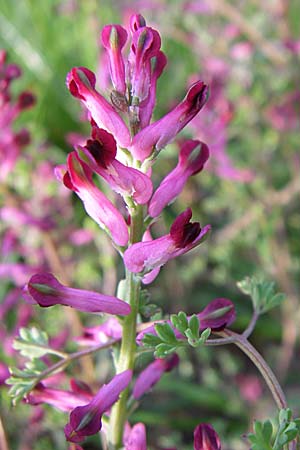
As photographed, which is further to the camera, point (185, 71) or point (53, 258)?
point (185, 71)

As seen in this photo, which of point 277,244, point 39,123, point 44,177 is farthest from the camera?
point 39,123

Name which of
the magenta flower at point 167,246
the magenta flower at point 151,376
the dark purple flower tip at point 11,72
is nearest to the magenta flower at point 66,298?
the magenta flower at point 167,246

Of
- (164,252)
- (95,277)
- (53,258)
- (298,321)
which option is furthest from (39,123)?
(164,252)

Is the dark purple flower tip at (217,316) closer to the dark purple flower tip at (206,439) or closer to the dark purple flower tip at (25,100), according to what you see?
the dark purple flower tip at (206,439)

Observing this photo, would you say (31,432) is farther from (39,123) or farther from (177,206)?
(39,123)

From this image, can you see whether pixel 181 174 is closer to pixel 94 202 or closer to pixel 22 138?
pixel 94 202

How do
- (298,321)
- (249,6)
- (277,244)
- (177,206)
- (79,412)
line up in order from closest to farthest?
(79,412) < (298,321) < (277,244) < (177,206) < (249,6)

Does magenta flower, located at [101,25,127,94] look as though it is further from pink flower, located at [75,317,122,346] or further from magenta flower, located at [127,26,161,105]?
pink flower, located at [75,317,122,346]
